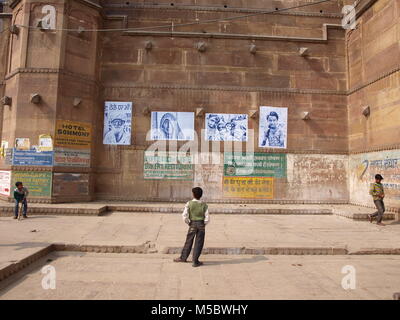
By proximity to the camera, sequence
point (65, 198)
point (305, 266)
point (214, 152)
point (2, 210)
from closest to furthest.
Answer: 1. point (305, 266)
2. point (2, 210)
3. point (65, 198)
4. point (214, 152)

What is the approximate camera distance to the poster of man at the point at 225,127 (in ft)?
38.4

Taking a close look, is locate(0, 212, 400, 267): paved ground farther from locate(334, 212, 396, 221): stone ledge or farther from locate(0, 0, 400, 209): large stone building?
locate(0, 0, 400, 209): large stone building

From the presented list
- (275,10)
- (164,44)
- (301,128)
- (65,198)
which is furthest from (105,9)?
(301,128)

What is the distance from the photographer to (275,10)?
1230cm

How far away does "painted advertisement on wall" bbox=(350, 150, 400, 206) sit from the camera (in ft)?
30.9

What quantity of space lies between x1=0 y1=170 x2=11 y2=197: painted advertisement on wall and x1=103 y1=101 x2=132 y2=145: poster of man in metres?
3.67

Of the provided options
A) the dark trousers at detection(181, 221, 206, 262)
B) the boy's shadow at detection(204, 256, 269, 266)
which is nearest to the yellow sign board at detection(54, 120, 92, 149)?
the dark trousers at detection(181, 221, 206, 262)

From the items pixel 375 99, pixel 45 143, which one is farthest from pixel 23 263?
pixel 375 99

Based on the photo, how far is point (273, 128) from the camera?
11875 mm

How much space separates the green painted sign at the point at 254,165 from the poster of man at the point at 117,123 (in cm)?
435

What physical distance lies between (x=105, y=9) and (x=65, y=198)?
335 inches

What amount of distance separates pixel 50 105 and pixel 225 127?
690 cm

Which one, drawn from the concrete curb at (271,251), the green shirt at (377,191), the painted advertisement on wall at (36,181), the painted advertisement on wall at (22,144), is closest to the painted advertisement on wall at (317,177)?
the green shirt at (377,191)

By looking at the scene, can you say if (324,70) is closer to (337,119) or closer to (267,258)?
(337,119)
